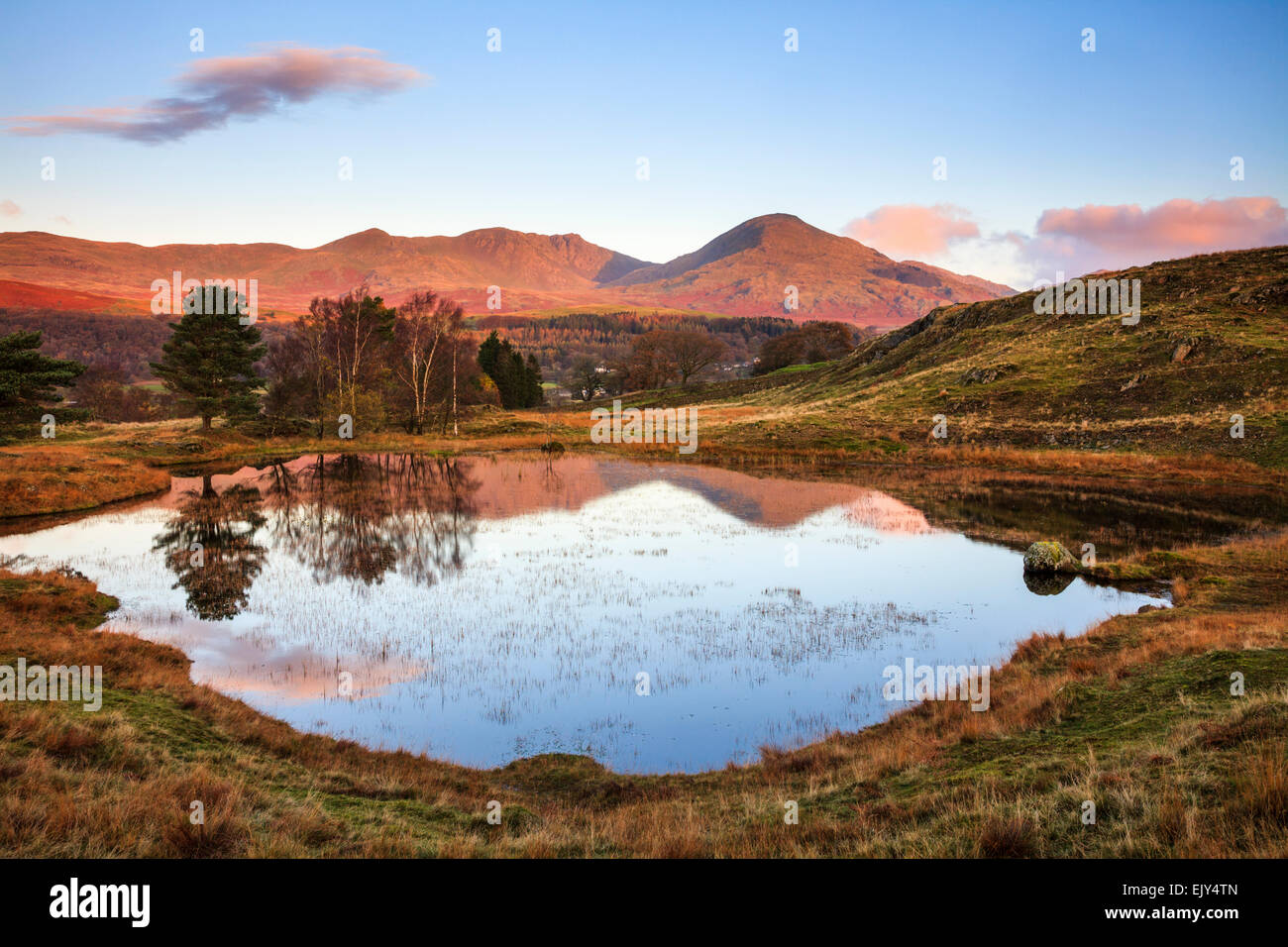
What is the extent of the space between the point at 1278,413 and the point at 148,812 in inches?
2345

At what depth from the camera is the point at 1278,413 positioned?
44.8 metres

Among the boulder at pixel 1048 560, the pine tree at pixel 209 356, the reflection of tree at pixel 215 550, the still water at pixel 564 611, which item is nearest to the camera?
the still water at pixel 564 611

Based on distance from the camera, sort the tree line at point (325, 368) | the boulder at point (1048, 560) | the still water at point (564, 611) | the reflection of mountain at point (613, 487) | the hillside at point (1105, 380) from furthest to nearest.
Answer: the tree line at point (325, 368), the hillside at point (1105, 380), the reflection of mountain at point (613, 487), the boulder at point (1048, 560), the still water at point (564, 611)

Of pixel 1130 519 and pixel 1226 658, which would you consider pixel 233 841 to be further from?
pixel 1130 519

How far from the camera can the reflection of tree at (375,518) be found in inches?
962

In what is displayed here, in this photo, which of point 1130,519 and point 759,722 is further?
point 1130,519

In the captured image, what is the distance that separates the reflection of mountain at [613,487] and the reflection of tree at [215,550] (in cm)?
544

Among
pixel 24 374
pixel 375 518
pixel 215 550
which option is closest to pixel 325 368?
pixel 24 374

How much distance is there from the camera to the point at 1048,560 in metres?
22.6

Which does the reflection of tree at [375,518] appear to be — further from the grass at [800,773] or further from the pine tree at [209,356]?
the pine tree at [209,356]

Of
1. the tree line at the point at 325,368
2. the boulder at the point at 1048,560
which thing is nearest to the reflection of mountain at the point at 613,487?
the boulder at the point at 1048,560

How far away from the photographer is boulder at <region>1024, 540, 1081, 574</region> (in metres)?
22.4
